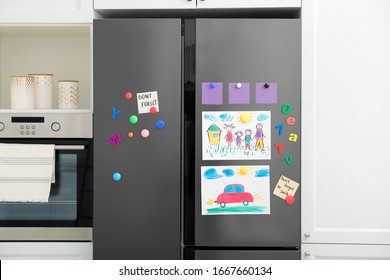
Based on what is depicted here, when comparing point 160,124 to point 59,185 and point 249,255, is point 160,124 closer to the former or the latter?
point 59,185

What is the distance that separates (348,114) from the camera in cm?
237

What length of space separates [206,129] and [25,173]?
2.66 feet

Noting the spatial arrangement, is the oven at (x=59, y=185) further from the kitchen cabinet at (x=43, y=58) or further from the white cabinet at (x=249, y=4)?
the white cabinet at (x=249, y=4)

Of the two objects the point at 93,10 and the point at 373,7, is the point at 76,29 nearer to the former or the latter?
the point at 93,10

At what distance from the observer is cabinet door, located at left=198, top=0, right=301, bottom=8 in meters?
2.38

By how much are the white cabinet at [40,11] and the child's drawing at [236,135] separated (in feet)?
2.37

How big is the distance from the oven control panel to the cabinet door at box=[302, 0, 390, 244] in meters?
0.95

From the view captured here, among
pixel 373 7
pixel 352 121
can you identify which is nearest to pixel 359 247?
pixel 352 121

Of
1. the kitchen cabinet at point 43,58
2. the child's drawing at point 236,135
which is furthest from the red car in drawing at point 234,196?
the kitchen cabinet at point 43,58

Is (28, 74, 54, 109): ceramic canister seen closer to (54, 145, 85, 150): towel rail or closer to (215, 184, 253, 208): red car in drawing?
(54, 145, 85, 150): towel rail

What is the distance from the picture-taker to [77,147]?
7.90ft

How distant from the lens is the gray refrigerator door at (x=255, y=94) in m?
2.32

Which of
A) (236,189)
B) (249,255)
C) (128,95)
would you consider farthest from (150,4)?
(249,255)

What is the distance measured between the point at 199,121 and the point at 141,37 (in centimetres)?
43
